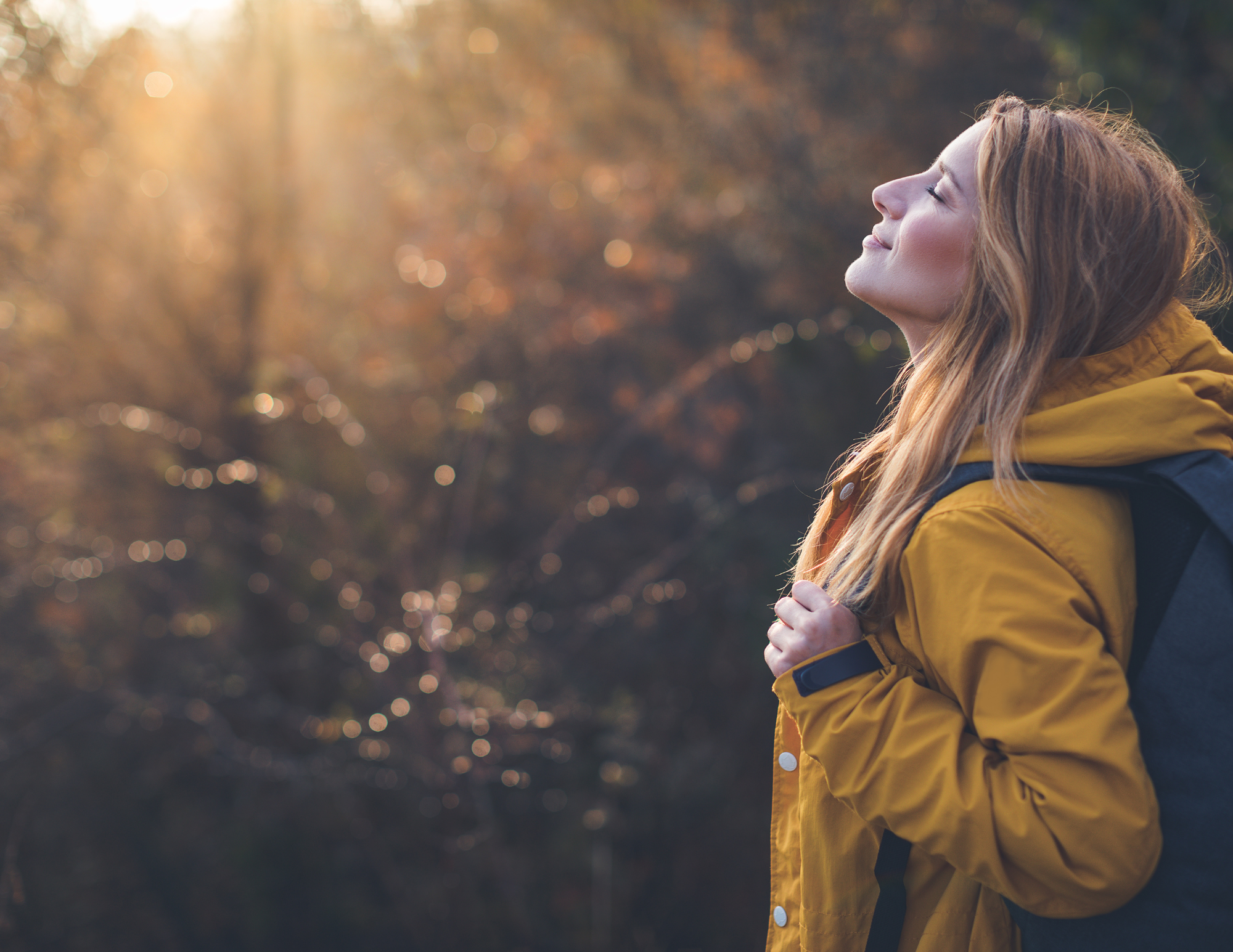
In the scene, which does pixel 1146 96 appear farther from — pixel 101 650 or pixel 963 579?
pixel 101 650

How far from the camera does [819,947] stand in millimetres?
1183

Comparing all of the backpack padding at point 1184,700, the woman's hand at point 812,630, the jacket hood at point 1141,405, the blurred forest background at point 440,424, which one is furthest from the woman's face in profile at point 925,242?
the blurred forest background at point 440,424

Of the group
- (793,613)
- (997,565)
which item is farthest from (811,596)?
(997,565)

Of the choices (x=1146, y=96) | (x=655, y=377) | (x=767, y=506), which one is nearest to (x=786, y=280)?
(x=655, y=377)

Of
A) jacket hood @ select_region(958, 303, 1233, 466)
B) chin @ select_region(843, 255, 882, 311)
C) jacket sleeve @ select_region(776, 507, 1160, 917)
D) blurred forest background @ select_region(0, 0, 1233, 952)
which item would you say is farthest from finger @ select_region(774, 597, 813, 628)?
blurred forest background @ select_region(0, 0, 1233, 952)

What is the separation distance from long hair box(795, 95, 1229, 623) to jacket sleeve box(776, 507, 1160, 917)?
0.11m

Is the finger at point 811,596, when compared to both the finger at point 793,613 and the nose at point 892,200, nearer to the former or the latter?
the finger at point 793,613

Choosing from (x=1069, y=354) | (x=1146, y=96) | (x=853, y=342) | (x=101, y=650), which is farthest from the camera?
(x=101, y=650)

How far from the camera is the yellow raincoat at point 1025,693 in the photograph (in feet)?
3.04

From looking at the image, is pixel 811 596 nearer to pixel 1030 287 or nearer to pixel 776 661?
pixel 776 661

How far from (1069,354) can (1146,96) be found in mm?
2899

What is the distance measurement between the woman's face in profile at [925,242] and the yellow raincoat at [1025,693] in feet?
0.78

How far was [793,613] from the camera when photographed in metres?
1.18

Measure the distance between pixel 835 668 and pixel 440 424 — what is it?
353cm
